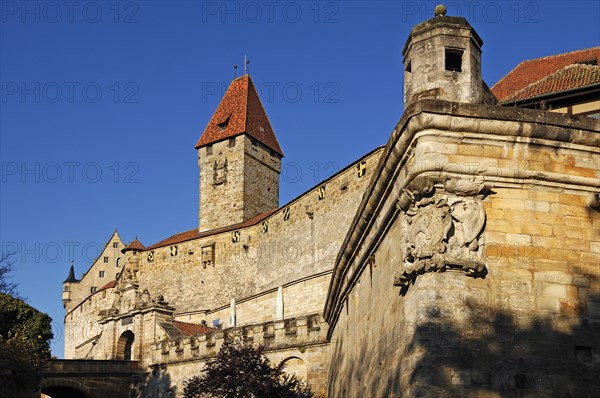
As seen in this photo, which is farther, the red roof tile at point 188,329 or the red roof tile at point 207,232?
the red roof tile at point 207,232

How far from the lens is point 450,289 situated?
8.35 meters

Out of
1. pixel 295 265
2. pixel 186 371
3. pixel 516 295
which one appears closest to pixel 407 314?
pixel 516 295

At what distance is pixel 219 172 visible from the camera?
63906mm

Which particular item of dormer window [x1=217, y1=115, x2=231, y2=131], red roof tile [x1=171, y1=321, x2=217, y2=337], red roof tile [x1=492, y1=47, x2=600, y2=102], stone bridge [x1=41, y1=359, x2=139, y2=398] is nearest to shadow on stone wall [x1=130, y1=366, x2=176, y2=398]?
stone bridge [x1=41, y1=359, x2=139, y2=398]

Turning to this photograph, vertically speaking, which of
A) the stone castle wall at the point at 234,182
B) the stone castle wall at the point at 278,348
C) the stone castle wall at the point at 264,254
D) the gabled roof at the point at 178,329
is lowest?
the stone castle wall at the point at 278,348

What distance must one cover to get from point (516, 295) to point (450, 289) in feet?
2.36

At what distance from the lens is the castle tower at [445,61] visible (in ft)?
32.5

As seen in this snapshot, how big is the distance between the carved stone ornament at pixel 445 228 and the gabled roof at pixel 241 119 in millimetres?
55000

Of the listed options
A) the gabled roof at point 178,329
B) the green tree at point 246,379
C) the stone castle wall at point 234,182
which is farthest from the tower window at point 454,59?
the stone castle wall at point 234,182

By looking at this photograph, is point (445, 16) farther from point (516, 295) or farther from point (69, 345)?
point (69, 345)

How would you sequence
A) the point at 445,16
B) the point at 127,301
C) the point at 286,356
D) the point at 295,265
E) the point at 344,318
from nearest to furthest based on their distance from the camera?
the point at 445,16 → the point at 344,318 → the point at 286,356 → the point at 127,301 → the point at 295,265

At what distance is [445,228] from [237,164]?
54897 mm

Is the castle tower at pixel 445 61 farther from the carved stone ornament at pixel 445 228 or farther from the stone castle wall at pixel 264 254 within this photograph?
the stone castle wall at pixel 264 254

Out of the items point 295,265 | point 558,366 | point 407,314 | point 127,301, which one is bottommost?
point 558,366
